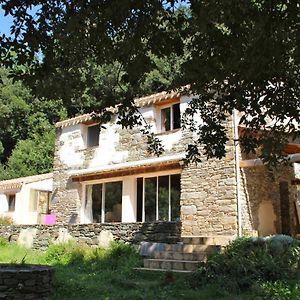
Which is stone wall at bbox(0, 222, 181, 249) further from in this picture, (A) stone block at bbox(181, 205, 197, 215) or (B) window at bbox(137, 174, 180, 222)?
(B) window at bbox(137, 174, 180, 222)

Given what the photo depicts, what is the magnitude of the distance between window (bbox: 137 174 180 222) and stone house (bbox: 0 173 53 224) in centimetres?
975

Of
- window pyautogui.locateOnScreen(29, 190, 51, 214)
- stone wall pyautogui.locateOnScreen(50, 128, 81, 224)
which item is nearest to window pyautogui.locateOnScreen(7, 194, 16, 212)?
window pyautogui.locateOnScreen(29, 190, 51, 214)

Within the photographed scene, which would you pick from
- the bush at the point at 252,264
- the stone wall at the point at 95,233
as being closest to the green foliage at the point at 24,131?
the stone wall at the point at 95,233

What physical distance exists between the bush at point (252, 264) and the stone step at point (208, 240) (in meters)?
1.89

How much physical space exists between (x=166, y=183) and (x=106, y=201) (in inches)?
131

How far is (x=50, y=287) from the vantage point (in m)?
9.98

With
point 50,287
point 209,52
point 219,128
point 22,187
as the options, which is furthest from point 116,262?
point 22,187

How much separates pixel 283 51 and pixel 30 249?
14035 mm

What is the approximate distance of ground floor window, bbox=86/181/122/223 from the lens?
19219 millimetres

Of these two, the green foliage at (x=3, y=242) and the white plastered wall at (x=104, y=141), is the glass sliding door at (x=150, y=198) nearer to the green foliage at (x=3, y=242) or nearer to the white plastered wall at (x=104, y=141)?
the white plastered wall at (x=104, y=141)

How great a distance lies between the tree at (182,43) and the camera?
19.7ft

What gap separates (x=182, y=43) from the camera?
6980mm

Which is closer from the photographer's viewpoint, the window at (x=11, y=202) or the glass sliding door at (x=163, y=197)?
the glass sliding door at (x=163, y=197)

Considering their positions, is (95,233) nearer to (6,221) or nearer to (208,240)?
(208,240)
